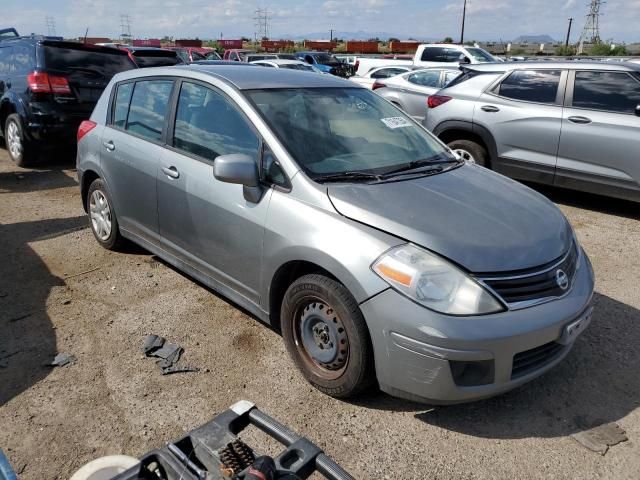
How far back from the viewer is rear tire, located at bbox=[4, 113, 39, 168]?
753 cm

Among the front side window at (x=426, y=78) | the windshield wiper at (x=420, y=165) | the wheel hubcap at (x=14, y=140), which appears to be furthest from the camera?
the front side window at (x=426, y=78)

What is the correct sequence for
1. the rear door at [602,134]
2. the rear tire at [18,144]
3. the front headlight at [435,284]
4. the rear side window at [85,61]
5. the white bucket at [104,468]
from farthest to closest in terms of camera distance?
the rear tire at [18,144], the rear side window at [85,61], the rear door at [602,134], the front headlight at [435,284], the white bucket at [104,468]

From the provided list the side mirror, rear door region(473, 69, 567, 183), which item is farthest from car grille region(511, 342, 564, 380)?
rear door region(473, 69, 567, 183)

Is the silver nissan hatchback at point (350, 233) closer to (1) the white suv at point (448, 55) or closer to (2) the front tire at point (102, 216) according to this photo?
(2) the front tire at point (102, 216)

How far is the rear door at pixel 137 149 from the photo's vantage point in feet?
12.7

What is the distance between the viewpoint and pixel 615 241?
5.35 meters

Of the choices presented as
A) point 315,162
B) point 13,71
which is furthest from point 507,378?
point 13,71

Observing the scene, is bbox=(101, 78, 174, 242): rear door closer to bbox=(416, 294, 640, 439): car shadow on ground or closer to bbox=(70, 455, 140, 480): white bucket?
bbox=(70, 455, 140, 480): white bucket

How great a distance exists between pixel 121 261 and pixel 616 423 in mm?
3946

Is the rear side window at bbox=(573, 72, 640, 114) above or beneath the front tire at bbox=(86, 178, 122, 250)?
above

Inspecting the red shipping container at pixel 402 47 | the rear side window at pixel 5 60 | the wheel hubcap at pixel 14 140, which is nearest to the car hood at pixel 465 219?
the wheel hubcap at pixel 14 140

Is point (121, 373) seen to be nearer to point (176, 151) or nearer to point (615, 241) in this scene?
point (176, 151)

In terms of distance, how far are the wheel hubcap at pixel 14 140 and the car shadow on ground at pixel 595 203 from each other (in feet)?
24.9

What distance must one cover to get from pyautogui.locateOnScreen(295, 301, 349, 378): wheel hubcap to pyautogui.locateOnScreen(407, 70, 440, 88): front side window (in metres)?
7.88
